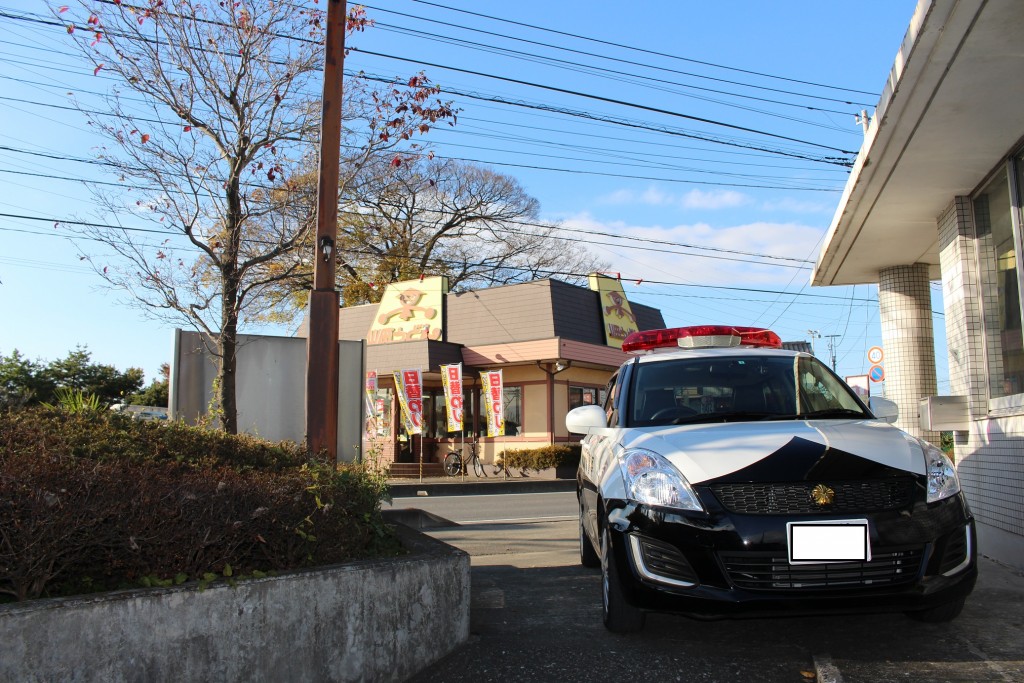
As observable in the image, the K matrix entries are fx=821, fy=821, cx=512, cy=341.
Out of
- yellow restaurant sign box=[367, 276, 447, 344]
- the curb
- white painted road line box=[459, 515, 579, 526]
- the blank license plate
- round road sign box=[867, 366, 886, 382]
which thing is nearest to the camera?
the blank license plate

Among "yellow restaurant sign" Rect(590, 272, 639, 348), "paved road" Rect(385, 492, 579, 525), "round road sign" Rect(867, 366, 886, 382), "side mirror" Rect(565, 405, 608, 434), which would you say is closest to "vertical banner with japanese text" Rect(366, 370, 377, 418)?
"paved road" Rect(385, 492, 579, 525)

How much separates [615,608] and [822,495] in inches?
53.5

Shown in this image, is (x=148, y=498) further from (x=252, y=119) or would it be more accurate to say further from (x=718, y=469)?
(x=252, y=119)

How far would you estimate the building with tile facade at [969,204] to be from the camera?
205 inches

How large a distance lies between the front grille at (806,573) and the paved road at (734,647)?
1.31ft

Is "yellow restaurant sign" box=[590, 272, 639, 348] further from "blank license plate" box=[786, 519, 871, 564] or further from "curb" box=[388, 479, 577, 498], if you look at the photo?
"blank license plate" box=[786, 519, 871, 564]

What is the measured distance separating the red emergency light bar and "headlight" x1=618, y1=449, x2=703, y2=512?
8.04 feet

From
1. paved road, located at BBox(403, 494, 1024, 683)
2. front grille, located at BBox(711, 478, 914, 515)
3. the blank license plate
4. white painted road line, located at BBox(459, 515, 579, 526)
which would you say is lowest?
white painted road line, located at BBox(459, 515, 579, 526)

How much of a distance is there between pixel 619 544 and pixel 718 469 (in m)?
0.64

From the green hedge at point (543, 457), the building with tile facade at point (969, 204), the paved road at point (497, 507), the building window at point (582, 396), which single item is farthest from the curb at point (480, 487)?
the building with tile facade at point (969, 204)

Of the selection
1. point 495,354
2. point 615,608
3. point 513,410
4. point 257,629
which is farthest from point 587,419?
point 513,410

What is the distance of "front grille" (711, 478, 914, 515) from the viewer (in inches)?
151

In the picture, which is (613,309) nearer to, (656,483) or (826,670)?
(656,483)

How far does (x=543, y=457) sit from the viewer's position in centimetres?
2375
